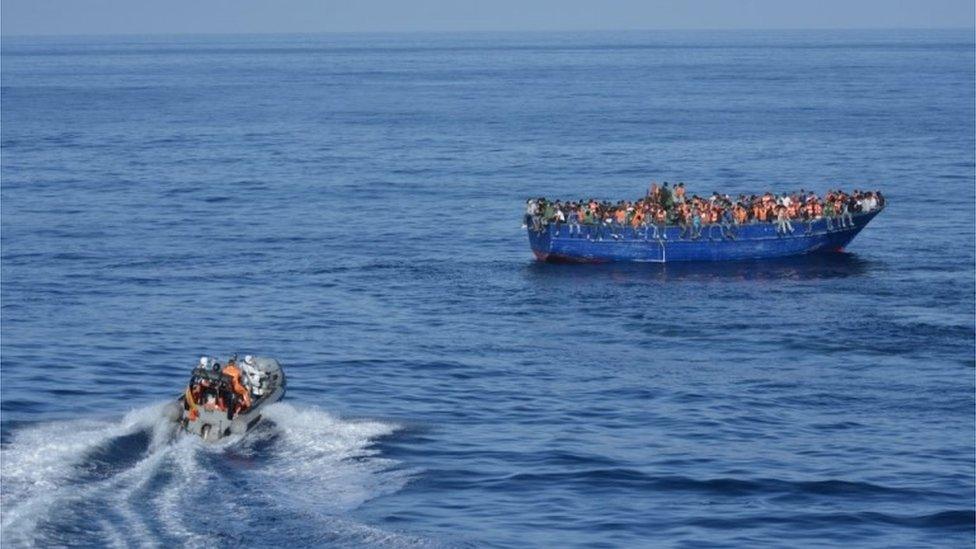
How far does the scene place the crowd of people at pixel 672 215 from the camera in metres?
79.9

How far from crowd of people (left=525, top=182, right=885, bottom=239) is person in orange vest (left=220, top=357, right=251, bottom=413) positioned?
1278 inches

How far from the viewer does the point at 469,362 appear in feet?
203

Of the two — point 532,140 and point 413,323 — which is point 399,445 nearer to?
point 413,323

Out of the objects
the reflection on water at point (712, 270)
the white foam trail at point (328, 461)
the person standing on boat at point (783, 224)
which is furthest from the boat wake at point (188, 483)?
the person standing on boat at point (783, 224)

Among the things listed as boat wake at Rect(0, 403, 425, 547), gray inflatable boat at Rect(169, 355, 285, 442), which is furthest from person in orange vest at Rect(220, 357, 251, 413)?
boat wake at Rect(0, 403, 425, 547)

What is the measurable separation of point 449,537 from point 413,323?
93.6 feet

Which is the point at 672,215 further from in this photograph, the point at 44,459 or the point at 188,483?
the point at 44,459

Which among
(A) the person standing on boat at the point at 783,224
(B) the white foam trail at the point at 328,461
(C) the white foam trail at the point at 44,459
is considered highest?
(A) the person standing on boat at the point at 783,224

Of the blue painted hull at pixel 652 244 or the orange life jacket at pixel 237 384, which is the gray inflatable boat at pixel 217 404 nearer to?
the orange life jacket at pixel 237 384

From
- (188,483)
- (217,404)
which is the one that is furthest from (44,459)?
(217,404)

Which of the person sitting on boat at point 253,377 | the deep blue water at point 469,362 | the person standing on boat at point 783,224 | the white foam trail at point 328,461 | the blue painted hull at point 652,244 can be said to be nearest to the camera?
the deep blue water at point 469,362

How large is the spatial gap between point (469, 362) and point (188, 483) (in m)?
20.4

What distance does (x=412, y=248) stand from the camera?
288 ft

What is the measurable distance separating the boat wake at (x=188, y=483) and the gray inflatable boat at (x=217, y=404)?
0.40m
